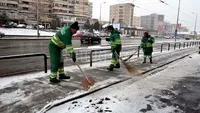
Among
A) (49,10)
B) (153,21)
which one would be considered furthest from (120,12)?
(49,10)

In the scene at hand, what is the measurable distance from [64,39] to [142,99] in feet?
8.54

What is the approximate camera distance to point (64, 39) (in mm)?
5223

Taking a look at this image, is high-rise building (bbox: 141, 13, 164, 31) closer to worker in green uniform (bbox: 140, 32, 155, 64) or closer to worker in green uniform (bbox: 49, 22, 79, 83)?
worker in green uniform (bbox: 140, 32, 155, 64)

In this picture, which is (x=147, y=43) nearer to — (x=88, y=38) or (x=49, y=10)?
(x=88, y=38)

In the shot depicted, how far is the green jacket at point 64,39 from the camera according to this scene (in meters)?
5.20

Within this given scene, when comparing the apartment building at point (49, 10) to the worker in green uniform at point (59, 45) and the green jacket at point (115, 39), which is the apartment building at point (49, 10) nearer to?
the green jacket at point (115, 39)

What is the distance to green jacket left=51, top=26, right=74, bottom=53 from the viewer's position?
5199 mm

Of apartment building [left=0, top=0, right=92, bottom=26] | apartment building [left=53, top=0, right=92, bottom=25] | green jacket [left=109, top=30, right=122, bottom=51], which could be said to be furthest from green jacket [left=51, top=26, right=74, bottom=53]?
apartment building [left=53, top=0, right=92, bottom=25]

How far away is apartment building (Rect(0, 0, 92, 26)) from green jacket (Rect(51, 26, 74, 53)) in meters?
54.2

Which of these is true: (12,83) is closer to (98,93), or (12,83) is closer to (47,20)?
(98,93)

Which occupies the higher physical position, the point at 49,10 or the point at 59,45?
the point at 49,10

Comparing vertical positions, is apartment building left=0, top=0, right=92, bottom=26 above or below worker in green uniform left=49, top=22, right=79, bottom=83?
above

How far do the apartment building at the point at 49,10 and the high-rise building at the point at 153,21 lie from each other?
30397 millimetres

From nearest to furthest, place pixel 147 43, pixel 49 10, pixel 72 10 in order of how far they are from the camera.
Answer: pixel 147 43
pixel 49 10
pixel 72 10
